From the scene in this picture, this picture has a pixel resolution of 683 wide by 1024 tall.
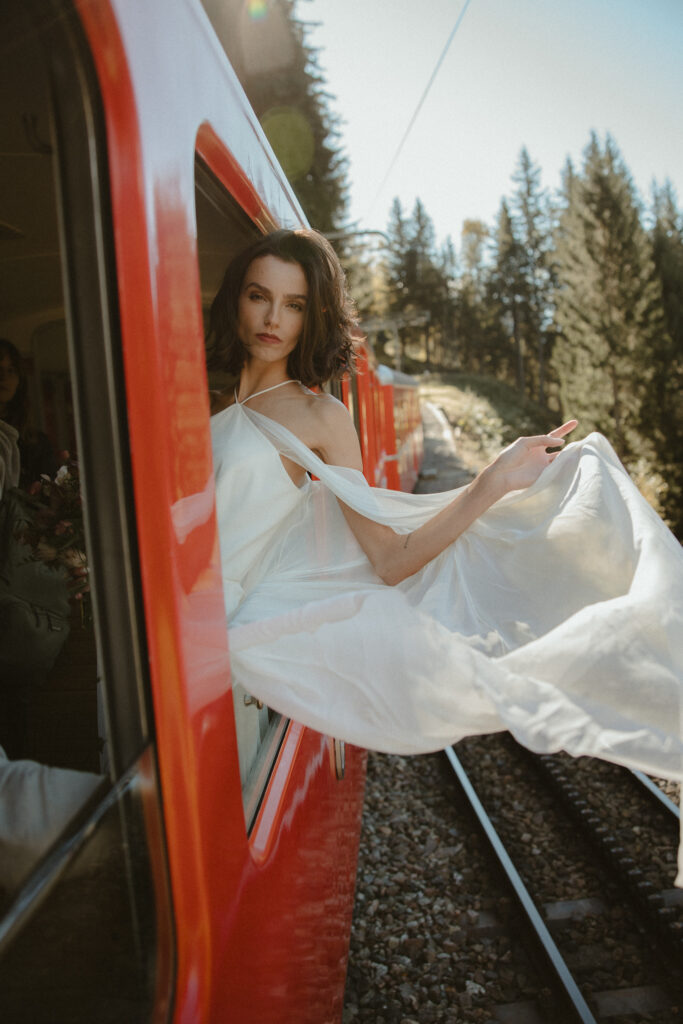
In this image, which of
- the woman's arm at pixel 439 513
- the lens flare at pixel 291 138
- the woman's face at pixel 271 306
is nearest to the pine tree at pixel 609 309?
the lens flare at pixel 291 138

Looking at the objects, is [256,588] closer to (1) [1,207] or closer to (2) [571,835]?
(1) [1,207]

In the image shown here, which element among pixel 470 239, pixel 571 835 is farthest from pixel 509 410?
pixel 571 835

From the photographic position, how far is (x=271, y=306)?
2062 millimetres

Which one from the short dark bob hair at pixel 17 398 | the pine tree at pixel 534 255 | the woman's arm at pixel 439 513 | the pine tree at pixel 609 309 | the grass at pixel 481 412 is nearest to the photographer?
the woman's arm at pixel 439 513

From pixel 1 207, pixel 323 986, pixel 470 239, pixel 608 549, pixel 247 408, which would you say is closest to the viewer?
pixel 608 549

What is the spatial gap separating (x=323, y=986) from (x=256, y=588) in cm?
131

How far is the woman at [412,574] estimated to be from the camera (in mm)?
1469

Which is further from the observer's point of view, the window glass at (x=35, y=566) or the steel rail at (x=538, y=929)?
the steel rail at (x=538, y=929)

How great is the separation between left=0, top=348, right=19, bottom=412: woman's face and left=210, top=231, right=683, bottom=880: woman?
1.07 m

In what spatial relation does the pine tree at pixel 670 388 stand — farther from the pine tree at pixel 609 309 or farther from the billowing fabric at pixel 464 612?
the billowing fabric at pixel 464 612

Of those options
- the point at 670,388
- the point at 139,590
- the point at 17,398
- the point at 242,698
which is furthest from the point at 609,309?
the point at 139,590

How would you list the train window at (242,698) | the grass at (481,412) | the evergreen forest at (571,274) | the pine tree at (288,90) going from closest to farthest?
the train window at (242,698) → the pine tree at (288,90) → the evergreen forest at (571,274) → the grass at (481,412)

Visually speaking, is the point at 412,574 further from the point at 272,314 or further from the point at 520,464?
A: the point at 272,314

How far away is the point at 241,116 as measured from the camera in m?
1.68
